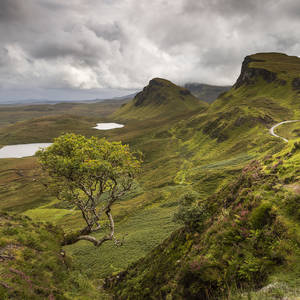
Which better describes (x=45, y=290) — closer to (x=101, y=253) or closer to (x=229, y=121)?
(x=101, y=253)

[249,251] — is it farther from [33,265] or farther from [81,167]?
[33,265]

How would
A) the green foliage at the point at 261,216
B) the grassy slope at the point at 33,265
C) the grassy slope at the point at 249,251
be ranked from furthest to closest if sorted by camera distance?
the green foliage at the point at 261,216
the grassy slope at the point at 33,265
the grassy slope at the point at 249,251

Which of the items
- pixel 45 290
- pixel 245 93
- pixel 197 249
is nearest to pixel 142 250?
pixel 197 249

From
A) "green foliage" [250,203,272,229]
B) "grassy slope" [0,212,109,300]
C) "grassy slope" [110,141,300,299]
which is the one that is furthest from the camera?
"green foliage" [250,203,272,229]

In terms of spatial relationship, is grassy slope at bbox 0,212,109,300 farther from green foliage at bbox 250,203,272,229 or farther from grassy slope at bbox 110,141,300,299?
green foliage at bbox 250,203,272,229

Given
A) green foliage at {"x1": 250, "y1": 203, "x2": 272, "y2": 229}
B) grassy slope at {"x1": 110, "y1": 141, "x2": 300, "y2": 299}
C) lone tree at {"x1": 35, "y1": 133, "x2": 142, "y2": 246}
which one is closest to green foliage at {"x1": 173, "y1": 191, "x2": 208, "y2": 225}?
grassy slope at {"x1": 110, "y1": 141, "x2": 300, "y2": 299}

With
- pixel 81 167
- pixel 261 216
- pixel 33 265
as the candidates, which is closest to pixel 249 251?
pixel 261 216

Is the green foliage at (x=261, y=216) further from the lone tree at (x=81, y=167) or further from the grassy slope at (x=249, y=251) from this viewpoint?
the lone tree at (x=81, y=167)

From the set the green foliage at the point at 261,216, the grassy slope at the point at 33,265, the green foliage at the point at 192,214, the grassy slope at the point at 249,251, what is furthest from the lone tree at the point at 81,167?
the green foliage at the point at 261,216

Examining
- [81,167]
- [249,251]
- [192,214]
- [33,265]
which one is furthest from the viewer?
[192,214]

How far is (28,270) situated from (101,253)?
20077 mm

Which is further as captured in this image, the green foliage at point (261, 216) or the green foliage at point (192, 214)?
the green foliage at point (192, 214)

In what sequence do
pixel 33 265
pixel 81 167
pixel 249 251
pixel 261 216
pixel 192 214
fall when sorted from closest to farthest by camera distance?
pixel 249 251 → pixel 261 216 → pixel 33 265 → pixel 81 167 → pixel 192 214

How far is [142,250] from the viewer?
26.2 metres
